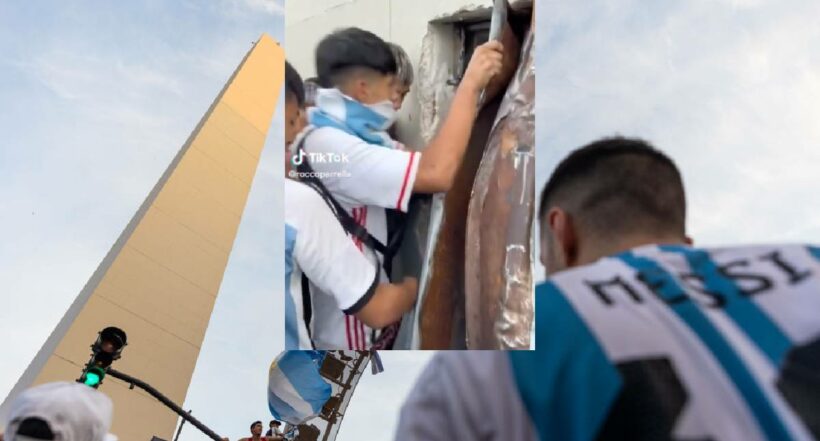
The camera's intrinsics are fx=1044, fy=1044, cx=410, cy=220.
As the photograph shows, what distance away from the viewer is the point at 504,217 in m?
2.93

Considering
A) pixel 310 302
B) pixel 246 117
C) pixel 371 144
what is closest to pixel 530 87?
pixel 371 144

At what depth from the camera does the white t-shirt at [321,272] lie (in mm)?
2939

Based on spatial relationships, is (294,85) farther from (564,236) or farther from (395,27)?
(564,236)

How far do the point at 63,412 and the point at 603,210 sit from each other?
648 mm

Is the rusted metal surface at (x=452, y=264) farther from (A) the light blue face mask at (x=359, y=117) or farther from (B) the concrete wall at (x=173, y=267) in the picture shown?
(B) the concrete wall at (x=173, y=267)

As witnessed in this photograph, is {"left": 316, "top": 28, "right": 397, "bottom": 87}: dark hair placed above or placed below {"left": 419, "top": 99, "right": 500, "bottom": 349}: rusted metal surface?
above

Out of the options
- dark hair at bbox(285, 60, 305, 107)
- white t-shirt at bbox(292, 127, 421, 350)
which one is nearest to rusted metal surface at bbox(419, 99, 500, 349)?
white t-shirt at bbox(292, 127, 421, 350)

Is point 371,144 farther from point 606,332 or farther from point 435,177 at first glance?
point 606,332

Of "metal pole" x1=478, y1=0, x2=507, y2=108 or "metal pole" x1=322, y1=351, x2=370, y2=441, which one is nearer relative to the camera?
"metal pole" x1=478, y1=0, x2=507, y2=108

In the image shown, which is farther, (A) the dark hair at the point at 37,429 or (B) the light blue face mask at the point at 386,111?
(B) the light blue face mask at the point at 386,111

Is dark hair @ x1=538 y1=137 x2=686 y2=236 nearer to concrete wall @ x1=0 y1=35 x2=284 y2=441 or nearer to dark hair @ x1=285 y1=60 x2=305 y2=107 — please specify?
dark hair @ x1=285 y1=60 x2=305 y2=107

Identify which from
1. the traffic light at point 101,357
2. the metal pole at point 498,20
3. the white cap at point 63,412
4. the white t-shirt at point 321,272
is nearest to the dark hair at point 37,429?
the white cap at point 63,412

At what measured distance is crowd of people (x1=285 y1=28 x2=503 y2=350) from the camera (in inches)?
116

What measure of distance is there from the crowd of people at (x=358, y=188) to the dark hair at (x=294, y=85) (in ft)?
0.14
